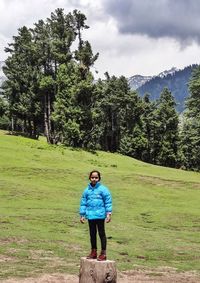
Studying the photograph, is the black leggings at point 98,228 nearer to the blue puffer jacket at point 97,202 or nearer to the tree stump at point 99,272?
the blue puffer jacket at point 97,202

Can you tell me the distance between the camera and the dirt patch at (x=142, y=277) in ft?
56.7

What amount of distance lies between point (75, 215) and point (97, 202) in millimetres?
18297

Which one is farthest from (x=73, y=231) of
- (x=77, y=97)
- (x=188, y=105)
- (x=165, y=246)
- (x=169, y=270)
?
(x=188, y=105)

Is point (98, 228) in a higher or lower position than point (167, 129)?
lower

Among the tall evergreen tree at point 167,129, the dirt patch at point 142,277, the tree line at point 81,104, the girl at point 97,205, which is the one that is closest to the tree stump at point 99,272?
the girl at point 97,205

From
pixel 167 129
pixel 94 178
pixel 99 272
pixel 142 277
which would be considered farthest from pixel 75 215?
pixel 167 129

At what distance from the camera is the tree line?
77.4 m

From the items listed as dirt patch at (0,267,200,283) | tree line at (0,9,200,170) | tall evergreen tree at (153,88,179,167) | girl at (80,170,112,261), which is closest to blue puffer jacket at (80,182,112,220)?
girl at (80,170,112,261)

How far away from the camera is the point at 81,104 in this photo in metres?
76.9

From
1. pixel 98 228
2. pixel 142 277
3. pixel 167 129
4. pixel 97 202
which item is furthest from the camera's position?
pixel 167 129

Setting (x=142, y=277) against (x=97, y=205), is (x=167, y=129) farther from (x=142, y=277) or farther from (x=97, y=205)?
(x=97, y=205)

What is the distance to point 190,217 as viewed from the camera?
116 feet

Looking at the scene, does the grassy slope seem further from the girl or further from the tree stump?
the tree stump

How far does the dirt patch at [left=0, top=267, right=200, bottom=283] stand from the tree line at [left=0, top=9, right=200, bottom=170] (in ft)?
183
